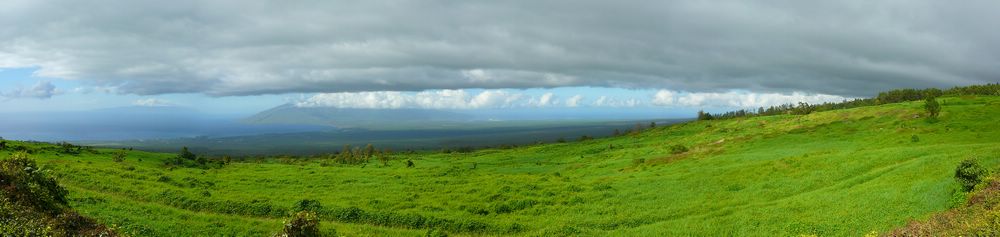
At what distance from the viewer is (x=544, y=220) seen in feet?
115

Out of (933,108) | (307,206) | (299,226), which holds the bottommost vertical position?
(307,206)

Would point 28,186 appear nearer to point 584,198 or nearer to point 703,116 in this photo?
point 584,198

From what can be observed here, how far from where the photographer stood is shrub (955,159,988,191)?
Result: 2534cm

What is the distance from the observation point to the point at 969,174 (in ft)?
85.5

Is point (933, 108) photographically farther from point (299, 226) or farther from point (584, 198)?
point (299, 226)

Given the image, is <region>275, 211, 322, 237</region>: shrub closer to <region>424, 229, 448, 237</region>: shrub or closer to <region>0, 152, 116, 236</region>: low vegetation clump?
<region>0, 152, 116, 236</region>: low vegetation clump

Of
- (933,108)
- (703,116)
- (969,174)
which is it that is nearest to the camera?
(969,174)

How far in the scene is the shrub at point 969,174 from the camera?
83.1 feet

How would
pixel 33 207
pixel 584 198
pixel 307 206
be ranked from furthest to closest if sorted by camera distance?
pixel 584 198 → pixel 307 206 → pixel 33 207

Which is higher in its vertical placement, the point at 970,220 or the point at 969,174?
the point at 969,174

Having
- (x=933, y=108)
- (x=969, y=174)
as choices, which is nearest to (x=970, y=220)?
(x=969, y=174)

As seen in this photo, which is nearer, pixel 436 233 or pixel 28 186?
pixel 28 186

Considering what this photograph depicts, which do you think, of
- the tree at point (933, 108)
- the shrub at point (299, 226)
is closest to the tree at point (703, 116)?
the tree at point (933, 108)

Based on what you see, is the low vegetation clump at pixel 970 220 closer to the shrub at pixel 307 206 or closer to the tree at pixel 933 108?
the shrub at pixel 307 206
